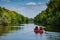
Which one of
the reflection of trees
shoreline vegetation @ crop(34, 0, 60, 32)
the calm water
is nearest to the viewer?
the calm water

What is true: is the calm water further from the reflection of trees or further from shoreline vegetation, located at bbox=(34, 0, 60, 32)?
shoreline vegetation, located at bbox=(34, 0, 60, 32)

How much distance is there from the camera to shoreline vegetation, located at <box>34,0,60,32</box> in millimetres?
7054

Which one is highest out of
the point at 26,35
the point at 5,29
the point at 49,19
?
the point at 49,19

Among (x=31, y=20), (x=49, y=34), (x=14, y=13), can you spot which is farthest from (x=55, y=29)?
(x=14, y=13)

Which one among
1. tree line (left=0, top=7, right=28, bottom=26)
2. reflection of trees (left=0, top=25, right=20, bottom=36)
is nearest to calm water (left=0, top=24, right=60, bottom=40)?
reflection of trees (left=0, top=25, right=20, bottom=36)

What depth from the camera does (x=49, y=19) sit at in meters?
7.55

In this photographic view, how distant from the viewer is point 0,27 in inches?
275

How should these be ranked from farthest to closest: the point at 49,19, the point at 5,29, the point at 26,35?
1. the point at 49,19
2. the point at 5,29
3. the point at 26,35

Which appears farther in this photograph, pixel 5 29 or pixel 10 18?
pixel 10 18

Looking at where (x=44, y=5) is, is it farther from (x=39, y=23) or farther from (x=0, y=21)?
(x=0, y=21)

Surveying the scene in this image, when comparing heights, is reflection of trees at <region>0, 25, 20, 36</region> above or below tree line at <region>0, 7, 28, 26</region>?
below

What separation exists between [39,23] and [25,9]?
590mm

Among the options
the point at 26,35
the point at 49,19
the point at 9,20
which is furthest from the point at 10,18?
the point at 49,19

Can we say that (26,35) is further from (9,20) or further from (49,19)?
(49,19)
